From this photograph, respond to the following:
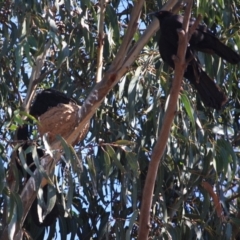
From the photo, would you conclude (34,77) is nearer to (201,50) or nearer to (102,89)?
(102,89)

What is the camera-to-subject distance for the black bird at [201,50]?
3.98 metres

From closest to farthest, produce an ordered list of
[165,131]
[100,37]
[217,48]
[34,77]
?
[165,131]
[217,48]
[100,37]
[34,77]

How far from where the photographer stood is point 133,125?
472 centimetres

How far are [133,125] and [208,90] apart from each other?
80cm

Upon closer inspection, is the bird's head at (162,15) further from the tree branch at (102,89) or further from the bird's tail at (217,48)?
the bird's tail at (217,48)

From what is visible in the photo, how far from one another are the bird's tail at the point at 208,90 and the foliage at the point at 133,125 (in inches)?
3.5

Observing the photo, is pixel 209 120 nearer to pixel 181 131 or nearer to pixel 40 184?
pixel 181 131

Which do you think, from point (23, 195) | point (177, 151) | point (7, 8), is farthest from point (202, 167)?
point (7, 8)

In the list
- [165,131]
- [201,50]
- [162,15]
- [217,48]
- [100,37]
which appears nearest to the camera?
[165,131]

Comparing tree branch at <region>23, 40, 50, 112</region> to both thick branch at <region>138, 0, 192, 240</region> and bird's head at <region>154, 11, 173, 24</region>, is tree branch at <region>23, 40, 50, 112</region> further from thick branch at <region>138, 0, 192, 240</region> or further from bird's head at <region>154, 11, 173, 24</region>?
thick branch at <region>138, 0, 192, 240</region>

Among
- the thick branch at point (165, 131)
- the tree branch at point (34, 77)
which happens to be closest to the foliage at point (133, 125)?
the tree branch at point (34, 77)

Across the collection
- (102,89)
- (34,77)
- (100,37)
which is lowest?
(102,89)

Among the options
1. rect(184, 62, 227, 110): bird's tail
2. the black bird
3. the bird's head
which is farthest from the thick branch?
the bird's head

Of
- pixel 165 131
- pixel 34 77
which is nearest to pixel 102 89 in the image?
pixel 34 77
